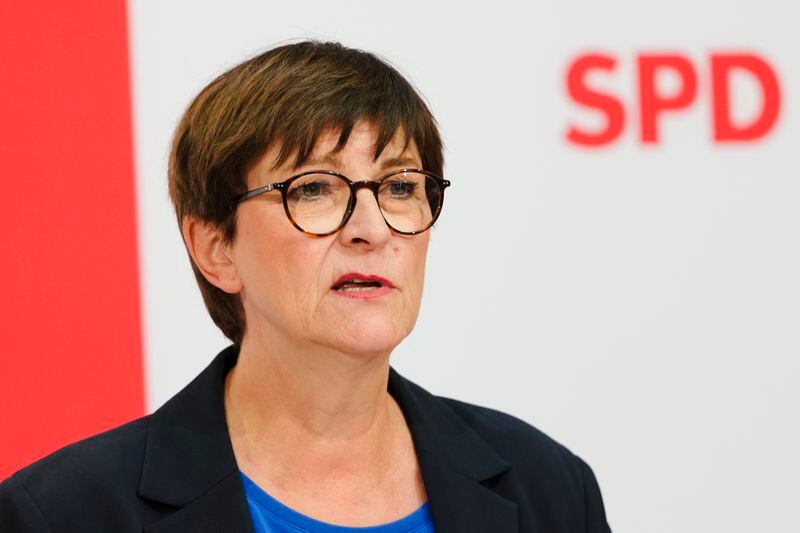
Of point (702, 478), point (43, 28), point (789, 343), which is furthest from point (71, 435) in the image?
point (789, 343)

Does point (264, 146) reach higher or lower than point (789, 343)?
higher

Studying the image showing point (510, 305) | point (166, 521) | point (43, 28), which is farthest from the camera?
point (510, 305)

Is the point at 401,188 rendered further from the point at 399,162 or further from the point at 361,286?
the point at 361,286

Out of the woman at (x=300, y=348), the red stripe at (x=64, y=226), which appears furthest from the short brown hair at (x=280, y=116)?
the red stripe at (x=64, y=226)

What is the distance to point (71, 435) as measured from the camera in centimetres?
247

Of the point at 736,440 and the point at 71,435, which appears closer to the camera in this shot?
the point at 71,435

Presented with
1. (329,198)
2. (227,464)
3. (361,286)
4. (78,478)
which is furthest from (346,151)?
(78,478)

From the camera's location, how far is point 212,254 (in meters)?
1.83

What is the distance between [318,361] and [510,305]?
957mm

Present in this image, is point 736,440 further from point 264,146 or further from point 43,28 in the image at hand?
point 43,28

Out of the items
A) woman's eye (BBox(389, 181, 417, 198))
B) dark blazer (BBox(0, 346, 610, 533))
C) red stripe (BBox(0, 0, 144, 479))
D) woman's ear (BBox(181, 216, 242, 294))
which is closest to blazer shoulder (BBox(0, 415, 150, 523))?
dark blazer (BBox(0, 346, 610, 533))

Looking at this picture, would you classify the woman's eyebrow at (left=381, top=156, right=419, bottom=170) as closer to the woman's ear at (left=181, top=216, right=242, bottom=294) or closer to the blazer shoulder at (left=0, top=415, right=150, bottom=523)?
the woman's ear at (left=181, top=216, right=242, bottom=294)

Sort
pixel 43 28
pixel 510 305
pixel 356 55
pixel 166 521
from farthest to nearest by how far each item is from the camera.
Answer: pixel 510 305, pixel 43 28, pixel 356 55, pixel 166 521

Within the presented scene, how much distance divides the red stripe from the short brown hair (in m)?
0.66
